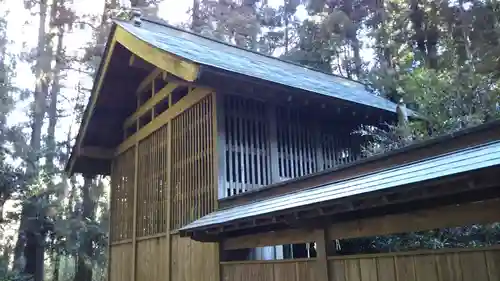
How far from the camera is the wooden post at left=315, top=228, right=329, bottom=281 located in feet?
13.3

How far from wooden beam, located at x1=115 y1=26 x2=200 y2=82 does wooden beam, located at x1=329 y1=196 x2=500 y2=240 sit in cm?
279

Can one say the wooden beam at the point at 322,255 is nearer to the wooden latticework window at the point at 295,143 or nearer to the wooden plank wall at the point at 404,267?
the wooden plank wall at the point at 404,267

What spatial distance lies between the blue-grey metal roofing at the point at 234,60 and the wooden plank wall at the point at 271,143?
→ 1.69 ft

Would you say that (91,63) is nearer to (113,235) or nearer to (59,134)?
(59,134)

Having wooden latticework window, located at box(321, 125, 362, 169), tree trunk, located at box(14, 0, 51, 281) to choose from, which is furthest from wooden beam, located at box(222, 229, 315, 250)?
tree trunk, located at box(14, 0, 51, 281)

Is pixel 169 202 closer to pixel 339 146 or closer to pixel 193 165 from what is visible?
pixel 193 165

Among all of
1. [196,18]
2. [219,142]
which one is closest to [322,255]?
[219,142]

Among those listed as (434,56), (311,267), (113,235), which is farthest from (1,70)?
(311,267)

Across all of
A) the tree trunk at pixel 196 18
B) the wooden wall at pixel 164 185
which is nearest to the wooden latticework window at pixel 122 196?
the wooden wall at pixel 164 185

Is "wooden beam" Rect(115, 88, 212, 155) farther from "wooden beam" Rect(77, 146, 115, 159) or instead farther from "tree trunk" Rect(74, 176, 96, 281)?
"tree trunk" Rect(74, 176, 96, 281)

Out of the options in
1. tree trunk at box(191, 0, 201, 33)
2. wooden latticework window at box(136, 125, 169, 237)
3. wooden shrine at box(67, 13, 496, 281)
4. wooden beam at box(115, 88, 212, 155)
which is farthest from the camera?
tree trunk at box(191, 0, 201, 33)

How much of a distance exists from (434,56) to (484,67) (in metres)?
3.45

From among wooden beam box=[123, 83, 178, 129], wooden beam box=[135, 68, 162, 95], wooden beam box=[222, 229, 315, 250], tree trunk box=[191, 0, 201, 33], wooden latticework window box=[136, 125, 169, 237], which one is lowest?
wooden beam box=[222, 229, 315, 250]

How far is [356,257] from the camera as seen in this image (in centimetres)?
379
